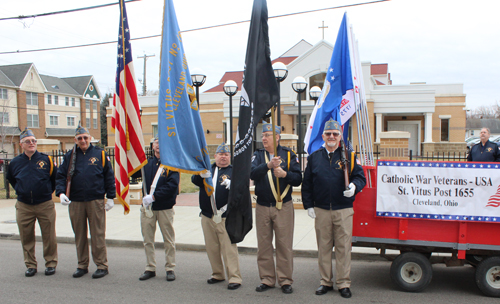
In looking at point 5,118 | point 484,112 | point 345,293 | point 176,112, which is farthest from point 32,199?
point 484,112

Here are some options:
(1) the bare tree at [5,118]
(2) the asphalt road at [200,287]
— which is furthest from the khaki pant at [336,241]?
(1) the bare tree at [5,118]

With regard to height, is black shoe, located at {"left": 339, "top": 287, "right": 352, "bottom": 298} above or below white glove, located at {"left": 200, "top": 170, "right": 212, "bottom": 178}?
below

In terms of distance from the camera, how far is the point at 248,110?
14.4 ft

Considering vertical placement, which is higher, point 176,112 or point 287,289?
point 176,112

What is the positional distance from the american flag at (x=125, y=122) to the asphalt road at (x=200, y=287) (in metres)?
1.16

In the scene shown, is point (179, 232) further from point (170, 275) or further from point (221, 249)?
point (221, 249)

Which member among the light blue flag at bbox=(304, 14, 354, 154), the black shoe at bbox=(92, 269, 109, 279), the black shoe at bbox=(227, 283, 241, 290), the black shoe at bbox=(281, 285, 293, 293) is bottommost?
the black shoe at bbox=(92, 269, 109, 279)

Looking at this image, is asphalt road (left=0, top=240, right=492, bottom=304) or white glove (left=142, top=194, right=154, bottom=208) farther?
white glove (left=142, top=194, right=154, bottom=208)

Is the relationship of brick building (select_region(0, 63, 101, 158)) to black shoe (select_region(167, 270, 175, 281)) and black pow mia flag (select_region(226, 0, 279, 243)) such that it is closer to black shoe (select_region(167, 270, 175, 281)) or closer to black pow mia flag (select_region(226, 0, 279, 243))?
black shoe (select_region(167, 270, 175, 281))

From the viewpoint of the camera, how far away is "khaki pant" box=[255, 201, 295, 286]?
4656mm

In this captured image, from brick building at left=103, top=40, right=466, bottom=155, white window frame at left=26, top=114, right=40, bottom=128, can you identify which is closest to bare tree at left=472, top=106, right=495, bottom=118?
brick building at left=103, top=40, right=466, bottom=155

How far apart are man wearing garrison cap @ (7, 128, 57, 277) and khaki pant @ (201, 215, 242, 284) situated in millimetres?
2576

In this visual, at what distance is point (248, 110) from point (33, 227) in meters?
3.90

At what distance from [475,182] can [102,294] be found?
4.82m
